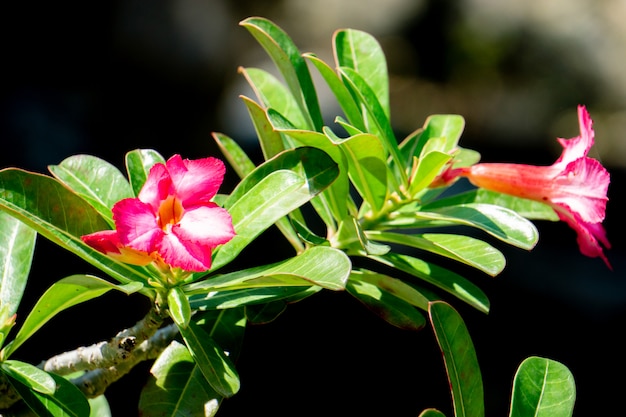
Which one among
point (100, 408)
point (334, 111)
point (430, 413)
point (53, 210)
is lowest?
point (334, 111)

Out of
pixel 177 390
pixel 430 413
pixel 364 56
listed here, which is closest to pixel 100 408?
pixel 177 390

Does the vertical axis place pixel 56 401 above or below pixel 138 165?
below

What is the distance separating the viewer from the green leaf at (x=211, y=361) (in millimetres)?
694

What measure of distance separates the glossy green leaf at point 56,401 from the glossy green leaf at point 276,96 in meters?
0.40

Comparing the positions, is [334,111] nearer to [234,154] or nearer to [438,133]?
[438,133]

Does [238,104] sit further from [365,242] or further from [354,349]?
[365,242]

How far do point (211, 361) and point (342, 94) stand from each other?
1.05 ft

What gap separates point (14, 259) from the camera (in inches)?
30.8

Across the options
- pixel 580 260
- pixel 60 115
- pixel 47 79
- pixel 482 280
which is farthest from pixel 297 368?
pixel 47 79

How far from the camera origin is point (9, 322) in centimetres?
74

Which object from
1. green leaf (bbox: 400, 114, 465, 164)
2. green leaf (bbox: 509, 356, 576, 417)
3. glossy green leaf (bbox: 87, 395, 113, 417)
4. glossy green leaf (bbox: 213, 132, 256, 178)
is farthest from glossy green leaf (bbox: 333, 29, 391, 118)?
glossy green leaf (bbox: 87, 395, 113, 417)

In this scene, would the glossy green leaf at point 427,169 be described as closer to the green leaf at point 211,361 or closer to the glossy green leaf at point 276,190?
the glossy green leaf at point 276,190

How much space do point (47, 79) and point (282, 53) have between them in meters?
3.21

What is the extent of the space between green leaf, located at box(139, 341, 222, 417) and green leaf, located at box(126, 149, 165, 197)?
0.18 meters
